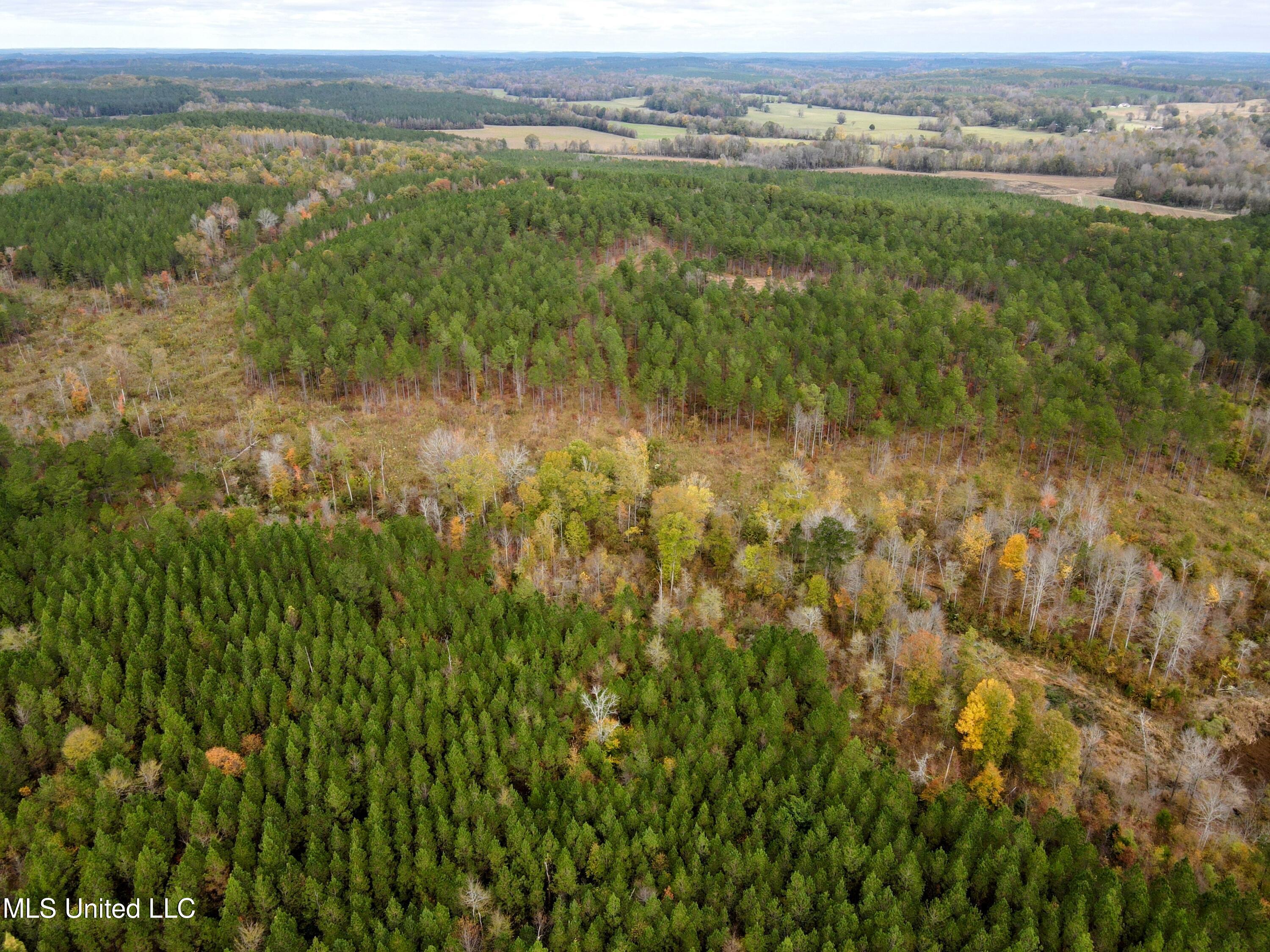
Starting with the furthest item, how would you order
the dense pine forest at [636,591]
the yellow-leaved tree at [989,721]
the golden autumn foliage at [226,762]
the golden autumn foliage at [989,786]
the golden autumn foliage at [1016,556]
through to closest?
the golden autumn foliage at [1016,556] < the yellow-leaved tree at [989,721] < the golden autumn foliage at [989,786] < the golden autumn foliage at [226,762] < the dense pine forest at [636,591]

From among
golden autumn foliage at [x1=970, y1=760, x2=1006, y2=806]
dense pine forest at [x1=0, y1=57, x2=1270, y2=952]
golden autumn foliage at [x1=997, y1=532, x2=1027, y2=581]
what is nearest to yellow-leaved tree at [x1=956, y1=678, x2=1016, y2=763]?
dense pine forest at [x1=0, y1=57, x2=1270, y2=952]

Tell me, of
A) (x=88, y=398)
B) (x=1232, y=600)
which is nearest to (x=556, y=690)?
(x=1232, y=600)

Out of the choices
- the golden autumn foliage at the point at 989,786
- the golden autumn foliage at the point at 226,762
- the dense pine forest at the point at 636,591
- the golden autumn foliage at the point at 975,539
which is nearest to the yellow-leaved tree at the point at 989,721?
the dense pine forest at the point at 636,591

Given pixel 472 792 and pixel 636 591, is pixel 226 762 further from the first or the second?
pixel 636 591

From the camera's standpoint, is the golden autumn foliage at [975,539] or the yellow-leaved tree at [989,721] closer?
the yellow-leaved tree at [989,721]

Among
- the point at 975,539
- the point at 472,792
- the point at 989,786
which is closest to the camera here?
the point at 472,792

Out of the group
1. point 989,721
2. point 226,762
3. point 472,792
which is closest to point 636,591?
point 472,792

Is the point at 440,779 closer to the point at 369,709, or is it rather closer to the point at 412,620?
the point at 369,709

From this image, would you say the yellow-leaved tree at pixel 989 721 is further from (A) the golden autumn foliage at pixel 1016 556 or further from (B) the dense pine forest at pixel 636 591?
(A) the golden autumn foliage at pixel 1016 556
